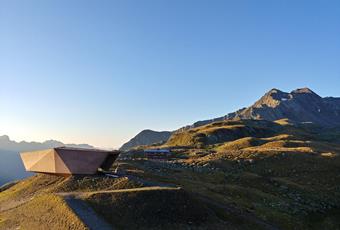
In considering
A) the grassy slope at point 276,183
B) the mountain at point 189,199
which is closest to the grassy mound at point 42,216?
the mountain at point 189,199

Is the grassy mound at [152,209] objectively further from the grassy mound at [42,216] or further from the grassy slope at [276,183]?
the grassy slope at [276,183]

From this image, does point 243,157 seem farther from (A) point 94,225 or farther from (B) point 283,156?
(A) point 94,225

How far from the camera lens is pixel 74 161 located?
5553cm

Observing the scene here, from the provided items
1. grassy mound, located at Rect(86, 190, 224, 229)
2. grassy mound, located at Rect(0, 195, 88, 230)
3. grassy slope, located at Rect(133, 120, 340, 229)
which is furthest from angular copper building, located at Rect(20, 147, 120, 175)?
grassy mound, located at Rect(86, 190, 224, 229)

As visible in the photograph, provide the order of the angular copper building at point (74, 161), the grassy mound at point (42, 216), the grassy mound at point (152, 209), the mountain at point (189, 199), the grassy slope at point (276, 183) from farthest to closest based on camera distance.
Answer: the angular copper building at point (74, 161), the grassy slope at point (276, 183), the mountain at point (189, 199), the grassy mound at point (152, 209), the grassy mound at point (42, 216)

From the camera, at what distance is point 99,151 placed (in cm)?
5697

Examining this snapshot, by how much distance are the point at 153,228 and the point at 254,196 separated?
25938 mm

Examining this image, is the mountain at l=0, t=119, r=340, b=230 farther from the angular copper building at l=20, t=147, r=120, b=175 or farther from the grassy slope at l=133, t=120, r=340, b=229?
the angular copper building at l=20, t=147, r=120, b=175

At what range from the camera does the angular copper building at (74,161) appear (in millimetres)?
55062

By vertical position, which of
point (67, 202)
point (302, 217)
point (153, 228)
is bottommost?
point (302, 217)

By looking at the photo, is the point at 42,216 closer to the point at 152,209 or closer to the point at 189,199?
the point at 152,209

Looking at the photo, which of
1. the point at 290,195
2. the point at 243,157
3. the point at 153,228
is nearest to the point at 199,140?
the point at 243,157

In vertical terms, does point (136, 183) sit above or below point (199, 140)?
below

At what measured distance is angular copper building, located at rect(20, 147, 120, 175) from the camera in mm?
55062
